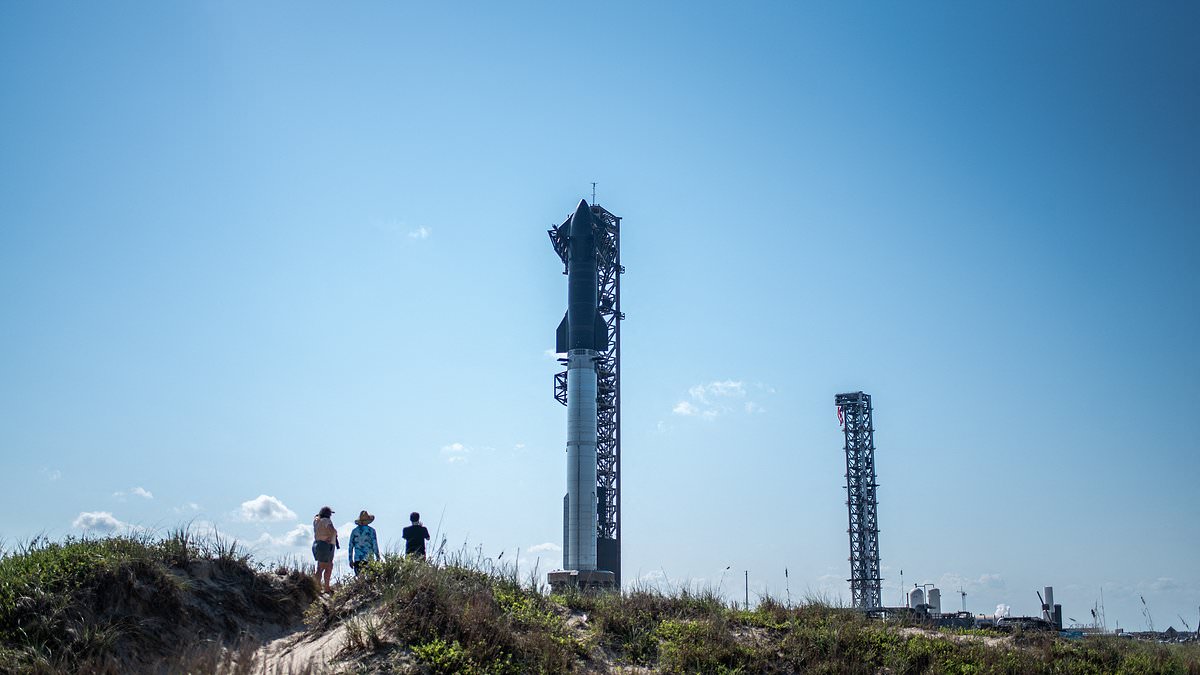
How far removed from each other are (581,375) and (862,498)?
69.3 ft

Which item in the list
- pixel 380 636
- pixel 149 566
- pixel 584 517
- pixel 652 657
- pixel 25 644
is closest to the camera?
pixel 25 644

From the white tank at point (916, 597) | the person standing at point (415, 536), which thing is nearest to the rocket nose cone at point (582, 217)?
the white tank at point (916, 597)

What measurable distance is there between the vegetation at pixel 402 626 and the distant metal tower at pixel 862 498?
1494 inches

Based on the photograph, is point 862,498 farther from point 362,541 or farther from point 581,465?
point 362,541

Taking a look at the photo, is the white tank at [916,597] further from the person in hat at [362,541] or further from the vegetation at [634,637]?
the person in hat at [362,541]

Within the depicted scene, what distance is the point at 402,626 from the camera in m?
12.5

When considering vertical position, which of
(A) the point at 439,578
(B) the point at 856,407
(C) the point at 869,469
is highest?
(B) the point at 856,407

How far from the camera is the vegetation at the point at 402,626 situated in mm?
11828

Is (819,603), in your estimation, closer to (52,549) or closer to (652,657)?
(652,657)

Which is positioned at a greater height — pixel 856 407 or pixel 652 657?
pixel 856 407

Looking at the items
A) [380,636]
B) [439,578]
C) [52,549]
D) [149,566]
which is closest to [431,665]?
[380,636]

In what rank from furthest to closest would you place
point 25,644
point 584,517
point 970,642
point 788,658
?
point 584,517 < point 970,642 < point 788,658 < point 25,644

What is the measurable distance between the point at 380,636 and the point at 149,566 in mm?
3822

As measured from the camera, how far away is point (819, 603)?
18.9 meters
